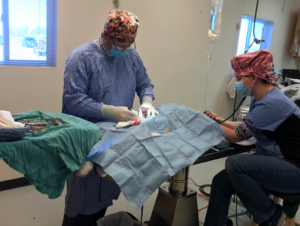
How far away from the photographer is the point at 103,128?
145 cm

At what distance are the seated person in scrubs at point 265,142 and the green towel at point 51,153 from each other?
93 centimetres

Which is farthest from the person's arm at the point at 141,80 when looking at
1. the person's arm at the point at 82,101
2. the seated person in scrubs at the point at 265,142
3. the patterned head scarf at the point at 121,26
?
the seated person in scrubs at the point at 265,142

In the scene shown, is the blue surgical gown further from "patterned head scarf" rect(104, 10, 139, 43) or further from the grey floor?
the grey floor

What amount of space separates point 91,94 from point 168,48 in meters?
1.82

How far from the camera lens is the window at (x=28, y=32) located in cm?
227

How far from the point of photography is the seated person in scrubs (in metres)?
1.49

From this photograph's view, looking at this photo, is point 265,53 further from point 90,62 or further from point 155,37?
point 155,37

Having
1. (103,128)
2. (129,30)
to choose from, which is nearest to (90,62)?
(129,30)

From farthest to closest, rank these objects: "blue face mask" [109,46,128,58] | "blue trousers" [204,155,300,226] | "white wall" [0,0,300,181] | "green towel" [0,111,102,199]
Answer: "white wall" [0,0,300,181] < "blue face mask" [109,46,128,58] < "blue trousers" [204,155,300,226] < "green towel" [0,111,102,199]

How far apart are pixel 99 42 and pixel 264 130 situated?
1182 millimetres

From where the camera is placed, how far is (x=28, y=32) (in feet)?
7.79

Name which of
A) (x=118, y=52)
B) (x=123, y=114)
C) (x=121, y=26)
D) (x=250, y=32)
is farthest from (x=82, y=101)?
(x=250, y=32)

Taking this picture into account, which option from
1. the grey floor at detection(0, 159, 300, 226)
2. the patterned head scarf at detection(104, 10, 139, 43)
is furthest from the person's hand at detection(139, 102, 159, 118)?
the grey floor at detection(0, 159, 300, 226)

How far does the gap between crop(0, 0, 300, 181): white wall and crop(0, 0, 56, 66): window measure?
0.09m
